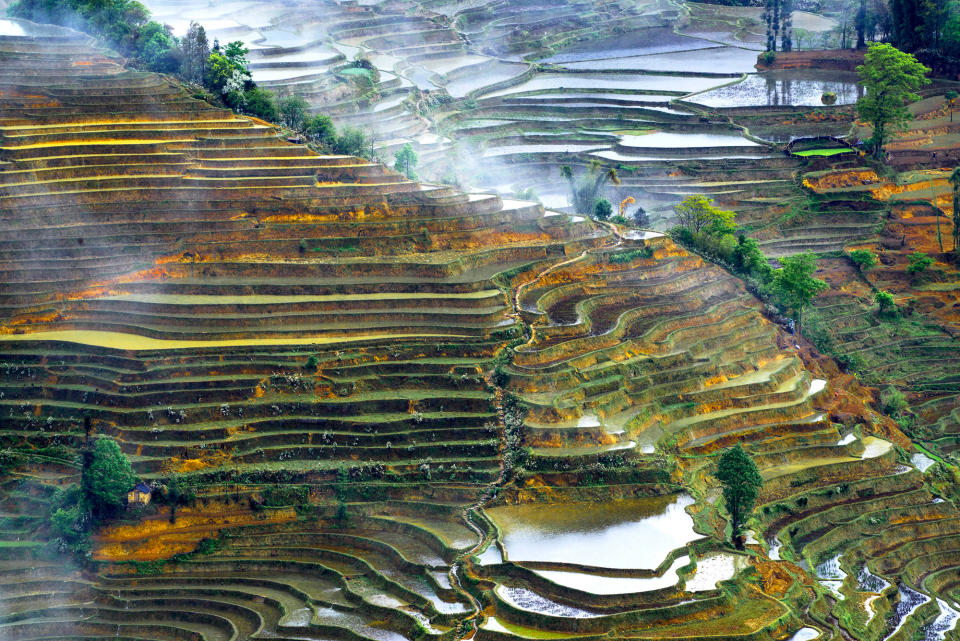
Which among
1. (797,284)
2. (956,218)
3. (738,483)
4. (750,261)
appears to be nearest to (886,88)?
(956,218)

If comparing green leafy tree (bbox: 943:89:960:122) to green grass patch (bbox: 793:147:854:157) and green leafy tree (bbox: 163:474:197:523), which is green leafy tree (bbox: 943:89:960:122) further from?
green leafy tree (bbox: 163:474:197:523)

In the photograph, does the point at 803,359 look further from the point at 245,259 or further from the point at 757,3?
the point at 757,3

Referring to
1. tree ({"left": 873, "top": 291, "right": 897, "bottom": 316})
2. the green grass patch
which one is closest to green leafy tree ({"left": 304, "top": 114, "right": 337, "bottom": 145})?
the green grass patch

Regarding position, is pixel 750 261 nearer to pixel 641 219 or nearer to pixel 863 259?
pixel 641 219

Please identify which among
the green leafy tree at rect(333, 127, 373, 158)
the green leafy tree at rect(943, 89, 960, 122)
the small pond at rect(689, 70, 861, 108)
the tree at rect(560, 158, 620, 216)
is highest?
the green leafy tree at rect(333, 127, 373, 158)

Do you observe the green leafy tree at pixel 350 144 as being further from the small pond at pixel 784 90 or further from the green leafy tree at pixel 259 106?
the small pond at pixel 784 90

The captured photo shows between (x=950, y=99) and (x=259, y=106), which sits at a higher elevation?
(x=259, y=106)
